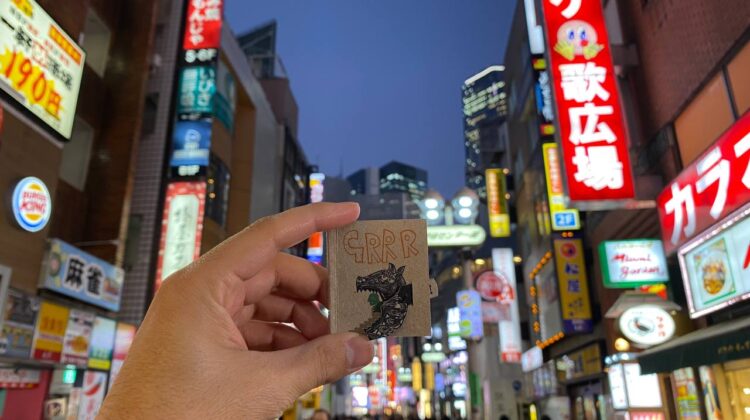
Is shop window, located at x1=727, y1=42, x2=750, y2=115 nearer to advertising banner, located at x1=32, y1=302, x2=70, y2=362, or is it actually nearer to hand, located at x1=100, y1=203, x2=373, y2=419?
hand, located at x1=100, y1=203, x2=373, y2=419

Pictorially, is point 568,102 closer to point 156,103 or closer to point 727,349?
point 727,349

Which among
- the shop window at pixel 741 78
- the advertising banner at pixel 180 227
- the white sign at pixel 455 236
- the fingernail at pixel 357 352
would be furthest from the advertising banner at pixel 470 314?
the fingernail at pixel 357 352

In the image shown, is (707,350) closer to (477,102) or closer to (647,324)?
(647,324)

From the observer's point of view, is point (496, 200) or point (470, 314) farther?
point (496, 200)

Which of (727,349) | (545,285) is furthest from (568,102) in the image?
(545,285)

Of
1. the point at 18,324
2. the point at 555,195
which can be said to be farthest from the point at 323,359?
the point at 555,195

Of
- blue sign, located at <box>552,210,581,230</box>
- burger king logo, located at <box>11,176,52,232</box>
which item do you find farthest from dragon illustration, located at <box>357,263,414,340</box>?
blue sign, located at <box>552,210,581,230</box>
